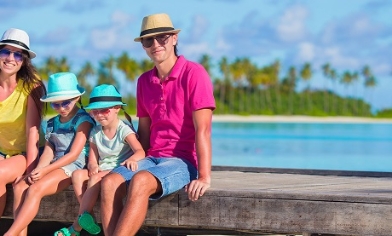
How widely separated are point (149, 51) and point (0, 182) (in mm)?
1504

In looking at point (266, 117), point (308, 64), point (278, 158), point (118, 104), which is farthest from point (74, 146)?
point (308, 64)

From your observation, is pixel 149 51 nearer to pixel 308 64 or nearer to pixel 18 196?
pixel 18 196

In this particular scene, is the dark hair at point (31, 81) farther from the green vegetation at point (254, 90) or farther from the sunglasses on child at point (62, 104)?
the green vegetation at point (254, 90)

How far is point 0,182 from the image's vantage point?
6500 millimetres

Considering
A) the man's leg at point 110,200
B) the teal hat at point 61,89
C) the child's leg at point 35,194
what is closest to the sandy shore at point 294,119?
the teal hat at point 61,89

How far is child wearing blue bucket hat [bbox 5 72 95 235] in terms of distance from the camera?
6.25 m

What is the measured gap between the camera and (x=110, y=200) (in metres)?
5.76

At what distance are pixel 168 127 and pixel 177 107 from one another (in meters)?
0.16

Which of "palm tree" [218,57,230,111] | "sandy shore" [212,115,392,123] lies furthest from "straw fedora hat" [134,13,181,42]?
"palm tree" [218,57,230,111]

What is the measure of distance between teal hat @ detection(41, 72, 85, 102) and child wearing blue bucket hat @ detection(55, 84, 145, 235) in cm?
24

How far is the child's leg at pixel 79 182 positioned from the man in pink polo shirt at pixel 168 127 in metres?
0.40

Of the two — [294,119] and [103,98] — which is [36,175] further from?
[294,119]

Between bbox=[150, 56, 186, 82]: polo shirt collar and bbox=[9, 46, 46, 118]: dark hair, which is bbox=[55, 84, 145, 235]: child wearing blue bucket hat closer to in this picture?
bbox=[150, 56, 186, 82]: polo shirt collar

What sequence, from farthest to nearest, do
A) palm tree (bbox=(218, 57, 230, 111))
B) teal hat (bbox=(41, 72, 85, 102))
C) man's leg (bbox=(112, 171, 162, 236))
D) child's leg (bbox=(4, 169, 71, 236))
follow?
palm tree (bbox=(218, 57, 230, 111)) < teal hat (bbox=(41, 72, 85, 102)) < child's leg (bbox=(4, 169, 71, 236)) < man's leg (bbox=(112, 171, 162, 236))
